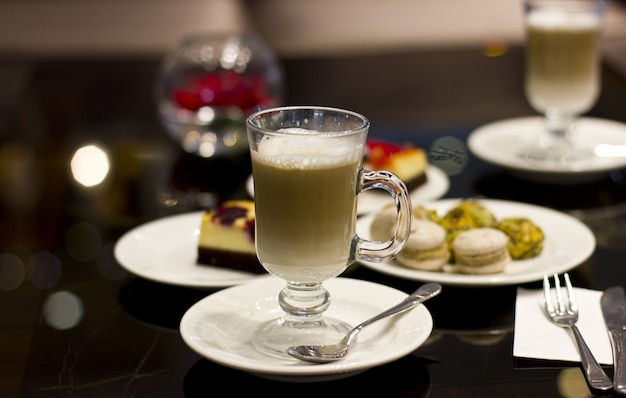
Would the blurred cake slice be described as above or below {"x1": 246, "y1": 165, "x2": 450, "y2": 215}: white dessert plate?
above

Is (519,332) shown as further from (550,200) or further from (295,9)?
(295,9)

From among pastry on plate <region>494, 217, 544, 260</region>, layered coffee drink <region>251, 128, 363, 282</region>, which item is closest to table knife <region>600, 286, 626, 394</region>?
pastry on plate <region>494, 217, 544, 260</region>

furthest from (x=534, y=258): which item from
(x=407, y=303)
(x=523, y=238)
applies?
(x=407, y=303)

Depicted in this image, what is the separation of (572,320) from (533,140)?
3.20 ft

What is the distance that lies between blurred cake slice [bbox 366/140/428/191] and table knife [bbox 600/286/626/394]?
22.8 inches

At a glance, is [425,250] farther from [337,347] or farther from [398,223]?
[337,347]

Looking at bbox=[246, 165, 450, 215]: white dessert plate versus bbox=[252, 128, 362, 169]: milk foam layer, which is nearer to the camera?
bbox=[252, 128, 362, 169]: milk foam layer

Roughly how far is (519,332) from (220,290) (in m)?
0.44

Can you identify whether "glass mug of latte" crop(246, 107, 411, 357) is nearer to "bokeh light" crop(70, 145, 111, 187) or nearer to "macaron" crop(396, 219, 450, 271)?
"macaron" crop(396, 219, 450, 271)

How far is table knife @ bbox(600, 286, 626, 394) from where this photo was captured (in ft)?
3.80

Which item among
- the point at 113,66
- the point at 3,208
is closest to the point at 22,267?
the point at 3,208

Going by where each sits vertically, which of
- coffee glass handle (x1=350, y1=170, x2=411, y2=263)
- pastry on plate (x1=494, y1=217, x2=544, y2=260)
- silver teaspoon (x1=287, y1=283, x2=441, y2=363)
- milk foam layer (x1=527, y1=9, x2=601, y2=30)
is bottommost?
pastry on plate (x1=494, y1=217, x2=544, y2=260)

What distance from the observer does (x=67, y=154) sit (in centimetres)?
220

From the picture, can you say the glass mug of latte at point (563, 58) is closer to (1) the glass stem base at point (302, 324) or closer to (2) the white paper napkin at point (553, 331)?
(2) the white paper napkin at point (553, 331)
